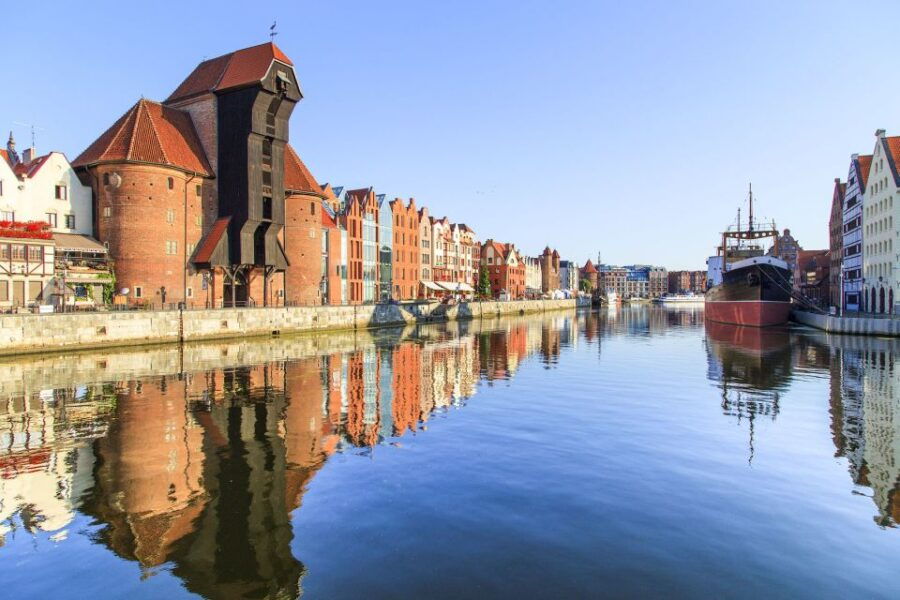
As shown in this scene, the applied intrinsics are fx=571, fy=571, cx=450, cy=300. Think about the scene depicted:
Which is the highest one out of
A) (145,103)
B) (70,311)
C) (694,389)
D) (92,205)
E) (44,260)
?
(145,103)

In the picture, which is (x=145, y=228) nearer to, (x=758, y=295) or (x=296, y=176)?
(x=296, y=176)

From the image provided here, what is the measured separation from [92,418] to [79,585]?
1326 cm

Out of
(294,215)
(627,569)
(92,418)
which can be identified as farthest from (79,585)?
(294,215)

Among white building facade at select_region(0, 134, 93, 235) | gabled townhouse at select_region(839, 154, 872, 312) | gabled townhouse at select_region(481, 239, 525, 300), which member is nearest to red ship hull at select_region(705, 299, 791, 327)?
gabled townhouse at select_region(839, 154, 872, 312)

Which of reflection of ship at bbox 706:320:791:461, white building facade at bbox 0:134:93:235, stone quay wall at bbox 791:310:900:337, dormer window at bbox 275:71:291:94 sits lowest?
reflection of ship at bbox 706:320:791:461

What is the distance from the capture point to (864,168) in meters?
78.0

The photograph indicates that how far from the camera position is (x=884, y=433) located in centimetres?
1766

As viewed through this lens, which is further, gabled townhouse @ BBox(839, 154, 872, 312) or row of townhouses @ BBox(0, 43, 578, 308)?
gabled townhouse @ BBox(839, 154, 872, 312)

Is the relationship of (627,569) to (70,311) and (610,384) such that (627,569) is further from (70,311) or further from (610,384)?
(70,311)

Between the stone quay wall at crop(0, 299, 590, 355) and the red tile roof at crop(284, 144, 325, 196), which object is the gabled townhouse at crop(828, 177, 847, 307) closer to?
the stone quay wall at crop(0, 299, 590, 355)

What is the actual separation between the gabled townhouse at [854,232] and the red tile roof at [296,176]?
69.2m

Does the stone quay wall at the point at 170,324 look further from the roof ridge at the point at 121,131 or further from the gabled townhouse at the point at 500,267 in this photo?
the gabled townhouse at the point at 500,267

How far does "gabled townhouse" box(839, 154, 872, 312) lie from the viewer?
252 ft

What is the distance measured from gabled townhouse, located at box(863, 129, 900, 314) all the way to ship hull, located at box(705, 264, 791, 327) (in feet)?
30.6
